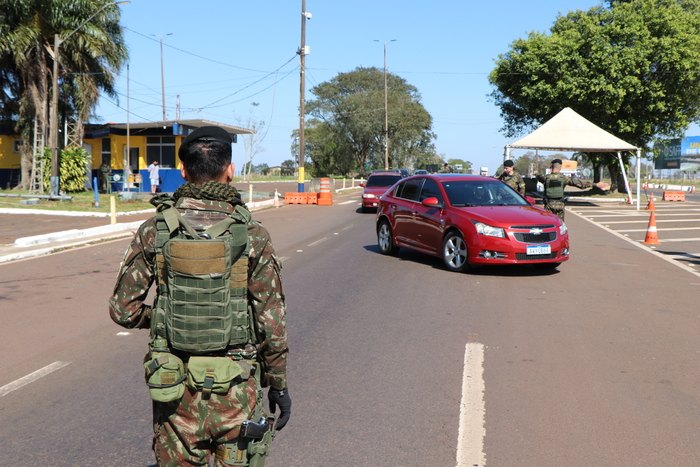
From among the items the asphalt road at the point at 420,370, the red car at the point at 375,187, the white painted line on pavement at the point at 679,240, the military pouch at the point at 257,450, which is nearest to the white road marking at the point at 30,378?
the asphalt road at the point at 420,370

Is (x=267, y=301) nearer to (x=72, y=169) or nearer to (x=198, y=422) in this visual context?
(x=198, y=422)

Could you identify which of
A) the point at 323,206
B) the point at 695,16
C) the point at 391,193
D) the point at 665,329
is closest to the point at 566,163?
the point at 695,16

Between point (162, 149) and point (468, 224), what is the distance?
88.2 feet

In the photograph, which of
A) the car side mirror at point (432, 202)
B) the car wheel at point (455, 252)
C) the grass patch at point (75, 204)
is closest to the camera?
the car wheel at point (455, 252)

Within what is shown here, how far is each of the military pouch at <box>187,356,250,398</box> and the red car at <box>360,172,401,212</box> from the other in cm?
2329

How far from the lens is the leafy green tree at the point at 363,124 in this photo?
75.1 metres

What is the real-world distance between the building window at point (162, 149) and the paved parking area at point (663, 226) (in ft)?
63.6

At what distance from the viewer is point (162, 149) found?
3503cm

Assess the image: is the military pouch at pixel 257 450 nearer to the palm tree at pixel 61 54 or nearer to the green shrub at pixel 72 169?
the palm tree at pixel 61 54

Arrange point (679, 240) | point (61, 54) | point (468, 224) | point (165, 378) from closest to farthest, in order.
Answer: point (165, 378) < point (468, 224) < point (679, 240) < point (61, 54)

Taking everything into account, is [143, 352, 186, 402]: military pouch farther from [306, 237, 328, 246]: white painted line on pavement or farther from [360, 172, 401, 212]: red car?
[360, 172, 401, 212]: red car

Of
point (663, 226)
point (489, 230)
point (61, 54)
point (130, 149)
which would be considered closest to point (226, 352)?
point (489, 230)

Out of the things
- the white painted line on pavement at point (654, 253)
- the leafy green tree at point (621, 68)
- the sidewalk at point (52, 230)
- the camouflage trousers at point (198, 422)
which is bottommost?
the white painted line on pavement at point (654, 253)

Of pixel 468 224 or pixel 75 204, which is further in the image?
pixel 75 204
